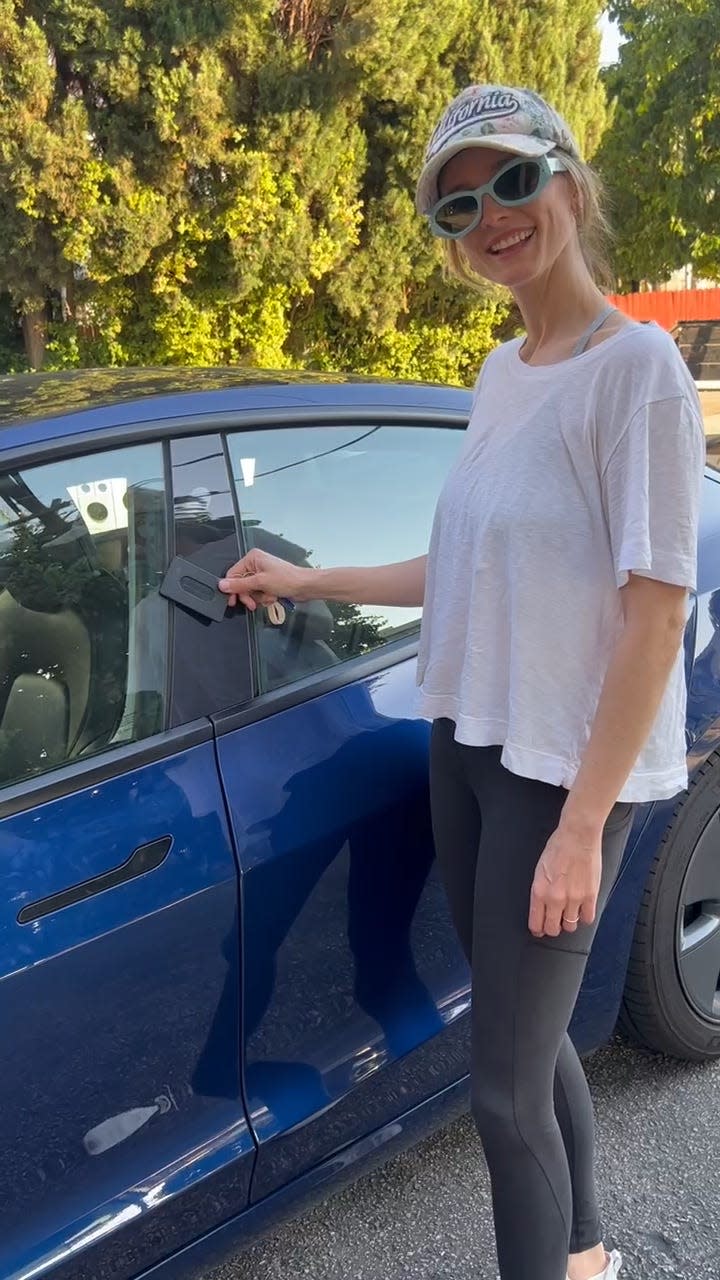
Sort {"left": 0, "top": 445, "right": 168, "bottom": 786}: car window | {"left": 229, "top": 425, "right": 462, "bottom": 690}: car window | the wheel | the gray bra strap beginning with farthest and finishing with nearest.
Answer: the wheel < {"left": 229, "top": 425, "right": 462, "bottom": 690}: car window < {"left": 0, "top": 445, "right": 168, "bottom": 786}: car window < the gray bra strap

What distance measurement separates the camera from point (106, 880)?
1.38m

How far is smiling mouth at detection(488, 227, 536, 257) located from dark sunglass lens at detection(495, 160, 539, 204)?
0.04m

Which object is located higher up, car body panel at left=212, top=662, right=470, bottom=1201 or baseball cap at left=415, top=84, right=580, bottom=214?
baseball cap at left=415, top=84, right=580, bottom=214

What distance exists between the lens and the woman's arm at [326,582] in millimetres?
1619

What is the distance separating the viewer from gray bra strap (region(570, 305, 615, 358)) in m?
1.27

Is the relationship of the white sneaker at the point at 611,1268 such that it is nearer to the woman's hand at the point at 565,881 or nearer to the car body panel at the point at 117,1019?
the car body panel at the point at 117,1019

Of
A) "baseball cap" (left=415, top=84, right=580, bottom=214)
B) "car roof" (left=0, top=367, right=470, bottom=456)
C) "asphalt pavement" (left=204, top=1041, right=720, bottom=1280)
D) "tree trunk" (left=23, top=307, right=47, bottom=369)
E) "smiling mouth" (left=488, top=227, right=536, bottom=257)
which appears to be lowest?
"asphalt pavement" (left=204, top=1041, right=720, bottom=1280)

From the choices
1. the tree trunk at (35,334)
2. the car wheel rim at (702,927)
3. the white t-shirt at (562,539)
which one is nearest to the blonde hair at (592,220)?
the white t-shirt at (562,539)

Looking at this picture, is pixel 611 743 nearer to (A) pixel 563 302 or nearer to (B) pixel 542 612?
(B) pixel 542 612

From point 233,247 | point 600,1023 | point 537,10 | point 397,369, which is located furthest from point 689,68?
point 600,1023

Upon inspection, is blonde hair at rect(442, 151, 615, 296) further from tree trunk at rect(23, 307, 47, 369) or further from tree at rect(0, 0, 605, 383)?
tree trunk at rect(23, 307, 47, 369)

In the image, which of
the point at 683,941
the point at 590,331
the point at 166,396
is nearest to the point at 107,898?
the point at 166,396

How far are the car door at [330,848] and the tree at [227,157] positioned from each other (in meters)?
7.88

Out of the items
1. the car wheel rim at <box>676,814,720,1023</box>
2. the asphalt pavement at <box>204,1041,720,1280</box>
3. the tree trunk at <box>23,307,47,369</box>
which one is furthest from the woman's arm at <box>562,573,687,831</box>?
the tree trunk at <box>23,307,47,369</box>
